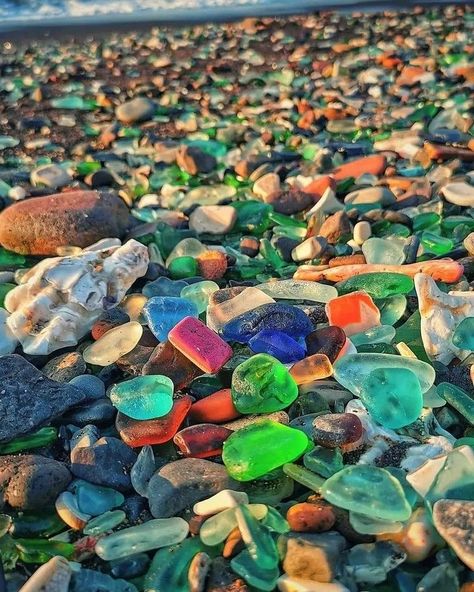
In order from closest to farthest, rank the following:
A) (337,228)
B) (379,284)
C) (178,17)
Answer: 1. (379,284)
2. (337,228)
3. (178,17)

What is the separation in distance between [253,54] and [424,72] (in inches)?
60.6

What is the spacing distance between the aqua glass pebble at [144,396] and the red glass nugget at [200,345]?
0.10 meters

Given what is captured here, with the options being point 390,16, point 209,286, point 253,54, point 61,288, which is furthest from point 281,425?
point 390,16

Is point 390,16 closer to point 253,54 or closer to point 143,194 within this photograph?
point 253,54

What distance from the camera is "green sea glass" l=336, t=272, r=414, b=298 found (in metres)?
2.15

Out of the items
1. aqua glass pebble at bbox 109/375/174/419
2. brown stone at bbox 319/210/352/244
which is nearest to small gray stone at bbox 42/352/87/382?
aqua glass pebble at bbox 109/375/174/419

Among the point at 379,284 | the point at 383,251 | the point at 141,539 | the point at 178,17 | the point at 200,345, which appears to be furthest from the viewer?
the point at 178,17

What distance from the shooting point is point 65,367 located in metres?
1.98

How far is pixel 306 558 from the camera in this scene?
1.29 meters

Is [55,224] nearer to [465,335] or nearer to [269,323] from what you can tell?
[269,323]

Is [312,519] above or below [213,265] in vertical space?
above

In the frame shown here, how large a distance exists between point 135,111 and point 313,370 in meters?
3.21

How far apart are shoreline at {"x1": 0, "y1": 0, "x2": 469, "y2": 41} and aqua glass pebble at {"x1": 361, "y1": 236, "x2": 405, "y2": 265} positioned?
17.1ft

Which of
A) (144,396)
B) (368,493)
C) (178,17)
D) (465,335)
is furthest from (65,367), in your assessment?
(178,17)
